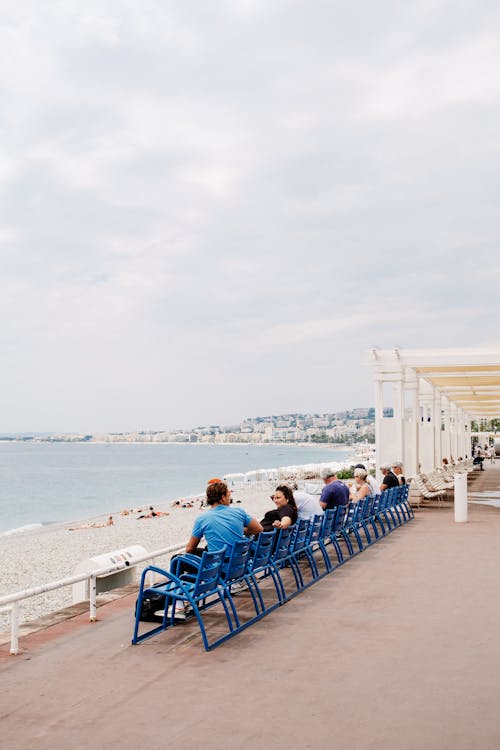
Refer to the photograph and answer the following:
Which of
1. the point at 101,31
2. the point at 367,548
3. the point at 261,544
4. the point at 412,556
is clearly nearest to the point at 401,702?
the point at 261,544

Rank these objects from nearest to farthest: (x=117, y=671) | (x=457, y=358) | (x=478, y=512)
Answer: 1. (x=117, y=671)
2. (x=478, y=512)
3. (x=457, y=358)

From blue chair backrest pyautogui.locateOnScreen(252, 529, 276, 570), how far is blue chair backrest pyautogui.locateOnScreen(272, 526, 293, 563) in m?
0.22

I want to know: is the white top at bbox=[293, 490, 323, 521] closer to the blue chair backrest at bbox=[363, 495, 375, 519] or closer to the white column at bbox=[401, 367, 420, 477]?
the blue chair backrest at bbox=[363, 495, 375, 519]

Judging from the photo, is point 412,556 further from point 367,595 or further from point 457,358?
point 457,358

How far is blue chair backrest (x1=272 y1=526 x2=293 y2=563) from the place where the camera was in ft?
21.6

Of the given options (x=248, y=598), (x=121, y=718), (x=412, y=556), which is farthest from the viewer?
(x=412, y=556)

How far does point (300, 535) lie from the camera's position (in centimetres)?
736

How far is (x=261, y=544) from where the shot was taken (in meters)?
6.09

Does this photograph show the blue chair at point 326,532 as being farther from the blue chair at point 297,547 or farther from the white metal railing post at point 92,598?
the white metal railing post at point 92,598

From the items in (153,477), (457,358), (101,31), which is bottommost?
(153,477)

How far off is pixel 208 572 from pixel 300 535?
7.90 ft

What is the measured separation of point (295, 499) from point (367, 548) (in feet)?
6.03

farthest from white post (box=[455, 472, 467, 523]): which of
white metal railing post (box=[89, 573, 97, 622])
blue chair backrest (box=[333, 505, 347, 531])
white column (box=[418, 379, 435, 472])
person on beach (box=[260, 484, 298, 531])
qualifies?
white column (box=[418, 379, 435, 472])

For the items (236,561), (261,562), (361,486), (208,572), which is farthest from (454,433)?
(208,572)
